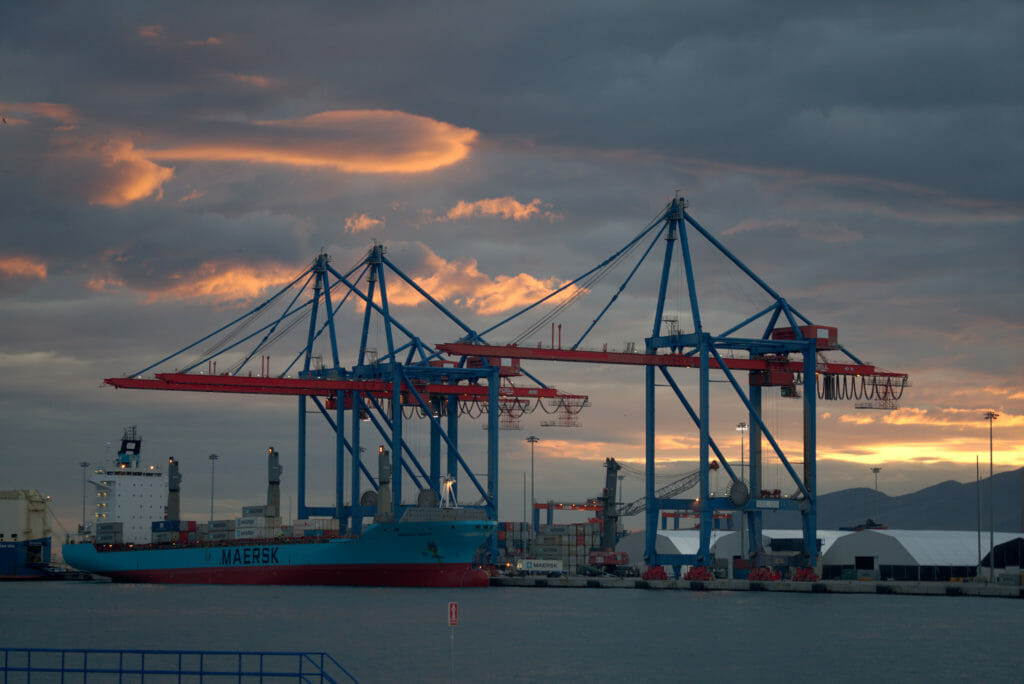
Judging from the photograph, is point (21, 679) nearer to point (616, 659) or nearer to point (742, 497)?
point (616, 659)

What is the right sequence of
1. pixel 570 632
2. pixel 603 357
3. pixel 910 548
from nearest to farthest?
pixel 570 632 < pixel 603 357 < pixel 910 548

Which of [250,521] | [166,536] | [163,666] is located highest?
[250,521]

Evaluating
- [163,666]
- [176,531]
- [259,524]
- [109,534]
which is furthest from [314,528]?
[163,666]

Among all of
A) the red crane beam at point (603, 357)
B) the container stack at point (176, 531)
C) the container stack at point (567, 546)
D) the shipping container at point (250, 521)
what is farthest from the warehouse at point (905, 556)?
the container stack at point (176, 531)

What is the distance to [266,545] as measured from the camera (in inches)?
3034

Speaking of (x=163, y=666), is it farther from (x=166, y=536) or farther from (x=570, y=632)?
(x=166, y=536)

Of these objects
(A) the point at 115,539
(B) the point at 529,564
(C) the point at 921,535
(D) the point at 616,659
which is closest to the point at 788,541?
(C) the point at 921,535

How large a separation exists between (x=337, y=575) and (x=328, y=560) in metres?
1.04

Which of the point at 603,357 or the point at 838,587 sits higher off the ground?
the point at 603,357

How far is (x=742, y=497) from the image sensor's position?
69750 millimetres

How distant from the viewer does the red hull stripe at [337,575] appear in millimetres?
71875

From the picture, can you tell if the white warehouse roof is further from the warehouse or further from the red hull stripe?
the red hull stripe

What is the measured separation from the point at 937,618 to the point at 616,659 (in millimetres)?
23605

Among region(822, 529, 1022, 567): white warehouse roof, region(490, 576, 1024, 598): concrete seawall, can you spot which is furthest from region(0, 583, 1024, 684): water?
region(822, 529, 1022, 567): white warehouse roof
